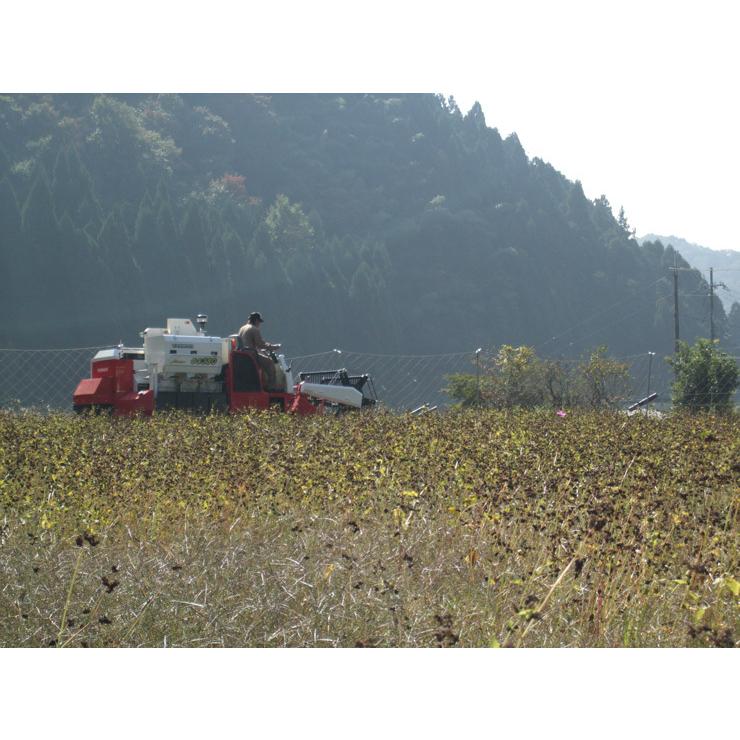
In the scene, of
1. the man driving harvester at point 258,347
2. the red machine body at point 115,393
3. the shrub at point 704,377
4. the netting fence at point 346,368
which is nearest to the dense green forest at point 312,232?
the netting fence at point 346,368

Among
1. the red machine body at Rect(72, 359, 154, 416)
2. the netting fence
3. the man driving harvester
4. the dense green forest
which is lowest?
the netting fence

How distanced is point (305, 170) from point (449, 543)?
10539 centimetres

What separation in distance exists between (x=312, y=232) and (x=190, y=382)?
237 ft

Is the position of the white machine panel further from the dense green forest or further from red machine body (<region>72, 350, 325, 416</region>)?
the dense green forest

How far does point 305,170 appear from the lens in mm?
110062

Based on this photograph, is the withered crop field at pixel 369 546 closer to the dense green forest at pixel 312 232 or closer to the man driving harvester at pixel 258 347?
the man driving harvester at pixel 258 347

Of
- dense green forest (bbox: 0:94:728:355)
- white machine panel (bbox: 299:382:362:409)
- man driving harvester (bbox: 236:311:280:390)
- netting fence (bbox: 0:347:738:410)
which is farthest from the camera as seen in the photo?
dense green forest (bbox: 0:94:728:355)

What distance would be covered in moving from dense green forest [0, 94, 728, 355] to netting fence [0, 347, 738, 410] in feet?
9.85

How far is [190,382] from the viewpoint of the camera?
16766mm

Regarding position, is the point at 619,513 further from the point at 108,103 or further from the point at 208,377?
the point at 108,103

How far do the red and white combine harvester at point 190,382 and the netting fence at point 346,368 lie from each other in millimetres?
6890

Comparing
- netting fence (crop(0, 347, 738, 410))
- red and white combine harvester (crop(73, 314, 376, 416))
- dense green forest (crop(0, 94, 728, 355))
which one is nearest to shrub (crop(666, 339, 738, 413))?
netting fence (crop(0, 347, 738, 410))

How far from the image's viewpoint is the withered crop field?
548 centimetres

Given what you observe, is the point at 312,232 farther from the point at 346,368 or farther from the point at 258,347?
the point at 258,347
